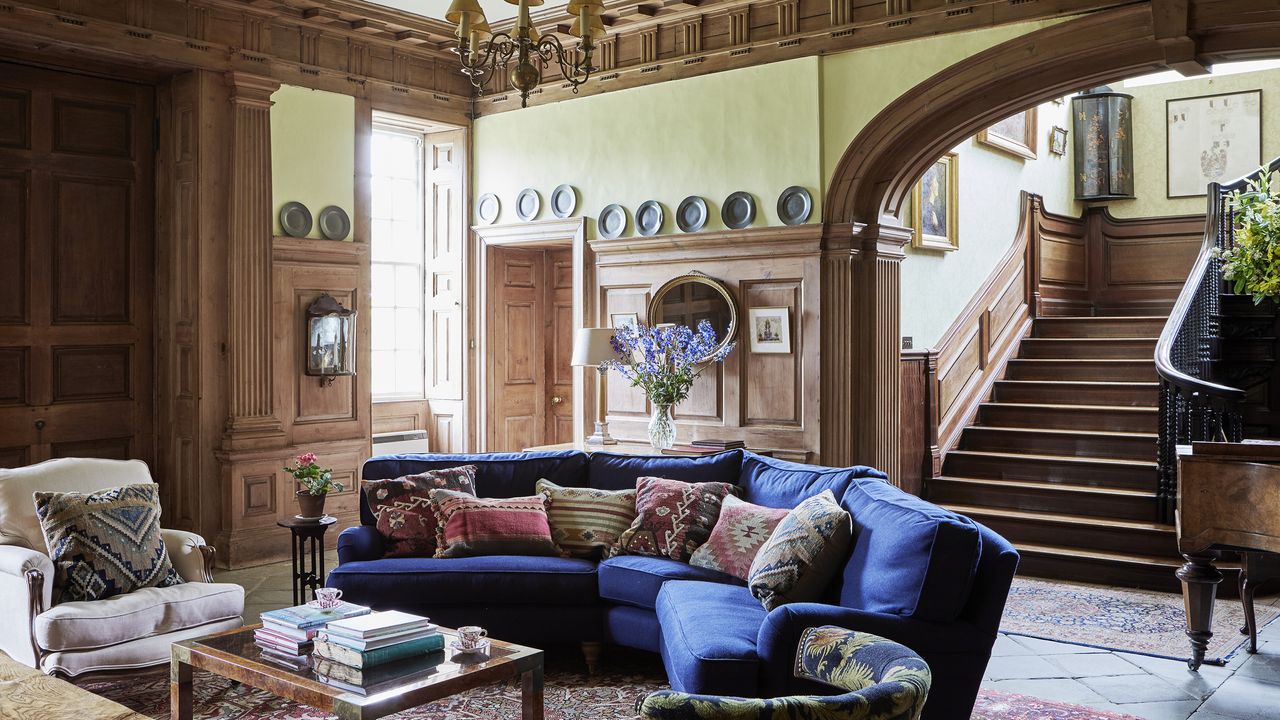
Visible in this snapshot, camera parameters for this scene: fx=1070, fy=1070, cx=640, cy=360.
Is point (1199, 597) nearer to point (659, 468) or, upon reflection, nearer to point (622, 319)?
point (659, 468)

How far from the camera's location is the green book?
3.39 metres

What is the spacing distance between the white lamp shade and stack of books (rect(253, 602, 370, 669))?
3.45 meters

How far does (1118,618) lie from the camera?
18.8ft

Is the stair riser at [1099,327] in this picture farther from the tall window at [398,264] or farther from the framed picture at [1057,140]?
the tall window at [398,264]

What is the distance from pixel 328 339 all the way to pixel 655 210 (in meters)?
2.48

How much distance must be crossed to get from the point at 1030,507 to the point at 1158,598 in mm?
1427

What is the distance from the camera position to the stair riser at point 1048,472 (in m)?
7.42

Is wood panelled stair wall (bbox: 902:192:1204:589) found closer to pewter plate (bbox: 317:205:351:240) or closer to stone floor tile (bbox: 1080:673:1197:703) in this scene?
stone floor tile (bbox: 1080:673:1197:703)

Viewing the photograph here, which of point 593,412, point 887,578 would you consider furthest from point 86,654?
point 593,412

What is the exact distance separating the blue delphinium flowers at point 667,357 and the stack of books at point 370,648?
3.37 metres

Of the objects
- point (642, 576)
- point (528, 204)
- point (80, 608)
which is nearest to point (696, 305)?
point (528, 204)

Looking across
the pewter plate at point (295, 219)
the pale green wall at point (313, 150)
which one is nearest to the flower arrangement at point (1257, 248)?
the pale green wall at point (313, 150)

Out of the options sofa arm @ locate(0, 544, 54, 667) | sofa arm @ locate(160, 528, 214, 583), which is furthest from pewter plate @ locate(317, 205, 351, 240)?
sofa arm @ locate(0, 544, 54, 667)

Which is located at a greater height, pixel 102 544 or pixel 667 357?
pixel 667 357
